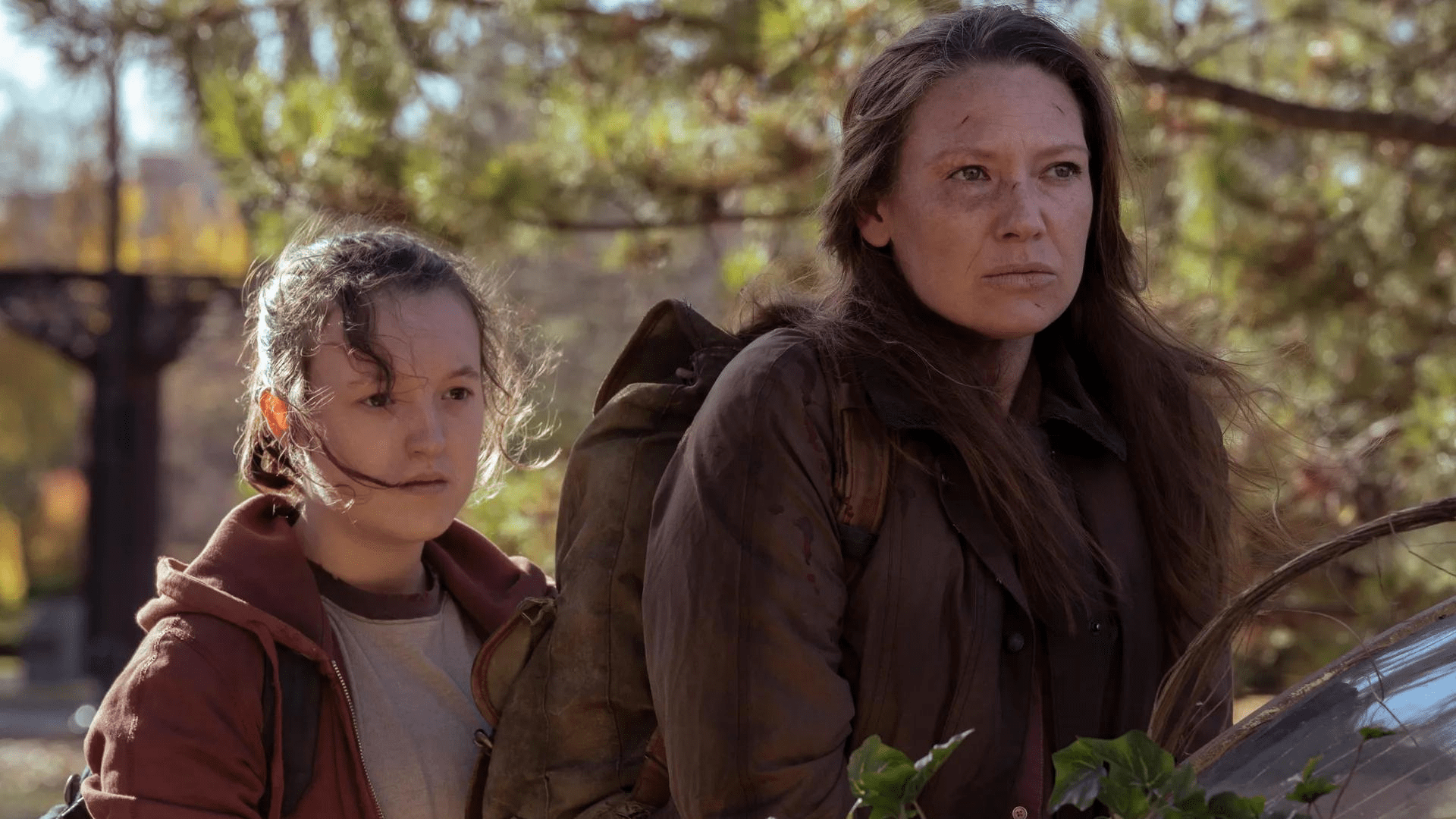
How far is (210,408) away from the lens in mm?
24047

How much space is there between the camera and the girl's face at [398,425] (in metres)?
1.95

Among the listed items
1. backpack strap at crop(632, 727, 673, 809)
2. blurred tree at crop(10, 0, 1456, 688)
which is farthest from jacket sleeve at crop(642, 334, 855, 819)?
blurred tree at crop(10, 0, 1456, 688)

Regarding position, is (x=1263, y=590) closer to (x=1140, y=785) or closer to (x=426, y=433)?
(x=1140, y=785)

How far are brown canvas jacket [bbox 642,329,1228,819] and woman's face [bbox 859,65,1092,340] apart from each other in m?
0.17

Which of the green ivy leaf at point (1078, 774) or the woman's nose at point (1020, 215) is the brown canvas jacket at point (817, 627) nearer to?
the woman's nose at point (1020, 215)

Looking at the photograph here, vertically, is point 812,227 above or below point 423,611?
above

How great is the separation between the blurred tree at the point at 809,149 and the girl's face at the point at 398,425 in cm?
234

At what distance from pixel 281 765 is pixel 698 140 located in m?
3.45

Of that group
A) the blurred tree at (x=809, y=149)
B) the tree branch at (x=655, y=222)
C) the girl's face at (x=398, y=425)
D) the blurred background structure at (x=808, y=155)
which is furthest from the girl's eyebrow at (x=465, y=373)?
the tree branch at (x=655, y=222)

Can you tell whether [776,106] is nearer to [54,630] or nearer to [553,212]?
[553,212]

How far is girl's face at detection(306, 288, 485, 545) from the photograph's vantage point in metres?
1.95

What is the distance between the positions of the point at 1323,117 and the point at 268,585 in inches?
147

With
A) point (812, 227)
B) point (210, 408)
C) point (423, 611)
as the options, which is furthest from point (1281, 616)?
point (210, 408)

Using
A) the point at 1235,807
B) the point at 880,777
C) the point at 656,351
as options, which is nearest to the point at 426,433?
the point at 656,351
